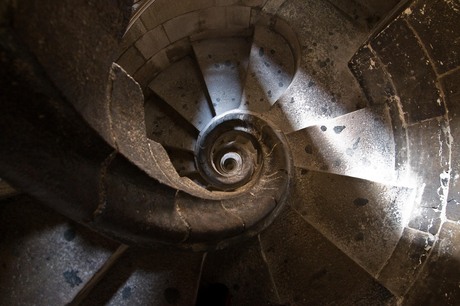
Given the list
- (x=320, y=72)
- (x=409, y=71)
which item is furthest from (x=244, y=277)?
(x=409, y=71)

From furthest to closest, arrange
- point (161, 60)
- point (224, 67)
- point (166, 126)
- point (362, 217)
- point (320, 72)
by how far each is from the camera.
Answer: point (166, 126)
point (224, 67)
point (161, 60)
point (320, 72)
point (362, 217)

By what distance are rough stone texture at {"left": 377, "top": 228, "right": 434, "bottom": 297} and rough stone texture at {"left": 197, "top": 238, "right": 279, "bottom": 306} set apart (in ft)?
3.24

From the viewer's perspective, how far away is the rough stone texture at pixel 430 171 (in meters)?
3.08

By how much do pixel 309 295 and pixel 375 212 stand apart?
0.92m

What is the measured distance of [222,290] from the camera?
2723mm

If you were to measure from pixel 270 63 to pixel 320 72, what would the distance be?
0.72 m

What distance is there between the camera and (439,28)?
10.1 ft

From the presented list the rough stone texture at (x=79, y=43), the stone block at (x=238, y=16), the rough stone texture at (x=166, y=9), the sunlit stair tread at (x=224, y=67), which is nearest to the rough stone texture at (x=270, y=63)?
the stone block at (x=238, y=16)

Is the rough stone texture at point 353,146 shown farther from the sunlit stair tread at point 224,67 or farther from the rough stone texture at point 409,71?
the sunlit stair tread at point 224,67

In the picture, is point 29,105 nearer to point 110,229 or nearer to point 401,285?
point 110,229

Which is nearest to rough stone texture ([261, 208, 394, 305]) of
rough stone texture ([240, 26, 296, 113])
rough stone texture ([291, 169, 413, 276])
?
rough stone texture ([291, 169, 413, 276])

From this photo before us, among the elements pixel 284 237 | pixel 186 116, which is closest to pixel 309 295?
pixel 284 237

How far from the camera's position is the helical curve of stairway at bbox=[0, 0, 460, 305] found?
1308 millimetres

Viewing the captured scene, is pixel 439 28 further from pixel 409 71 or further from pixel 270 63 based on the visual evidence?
pixel 270 63
